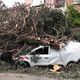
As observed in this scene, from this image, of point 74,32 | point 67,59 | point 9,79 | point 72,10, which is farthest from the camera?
point 72,10

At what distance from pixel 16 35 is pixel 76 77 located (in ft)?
14.9

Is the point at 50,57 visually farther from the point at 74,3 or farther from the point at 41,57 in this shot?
the point at 74,3

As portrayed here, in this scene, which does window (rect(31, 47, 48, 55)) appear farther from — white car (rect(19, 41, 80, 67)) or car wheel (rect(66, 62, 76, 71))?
car wheel (rect(66, 62, 76, 71))

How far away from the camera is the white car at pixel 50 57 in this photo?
19.1 metres

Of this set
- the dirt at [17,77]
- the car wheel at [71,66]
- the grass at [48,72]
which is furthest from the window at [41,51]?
the dirt at [17,77]

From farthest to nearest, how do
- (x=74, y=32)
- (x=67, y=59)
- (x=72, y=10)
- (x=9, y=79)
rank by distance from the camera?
(x=72, y=10), (x=74, y=32), (x=67, y=59), (x=9, y=79)

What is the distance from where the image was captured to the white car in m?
19.1

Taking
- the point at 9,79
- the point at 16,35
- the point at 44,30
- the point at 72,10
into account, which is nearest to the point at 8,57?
the point at 16,35

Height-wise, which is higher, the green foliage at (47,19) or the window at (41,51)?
the green foliage at (47,19)

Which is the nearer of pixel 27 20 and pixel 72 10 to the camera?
pixel 27 20

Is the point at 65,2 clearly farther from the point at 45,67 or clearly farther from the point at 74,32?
the point at 45,67

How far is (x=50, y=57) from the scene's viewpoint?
19.2 m

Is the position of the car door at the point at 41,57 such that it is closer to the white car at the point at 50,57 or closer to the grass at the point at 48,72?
the white car at the point at 50,57

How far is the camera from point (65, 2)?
2961 cm
